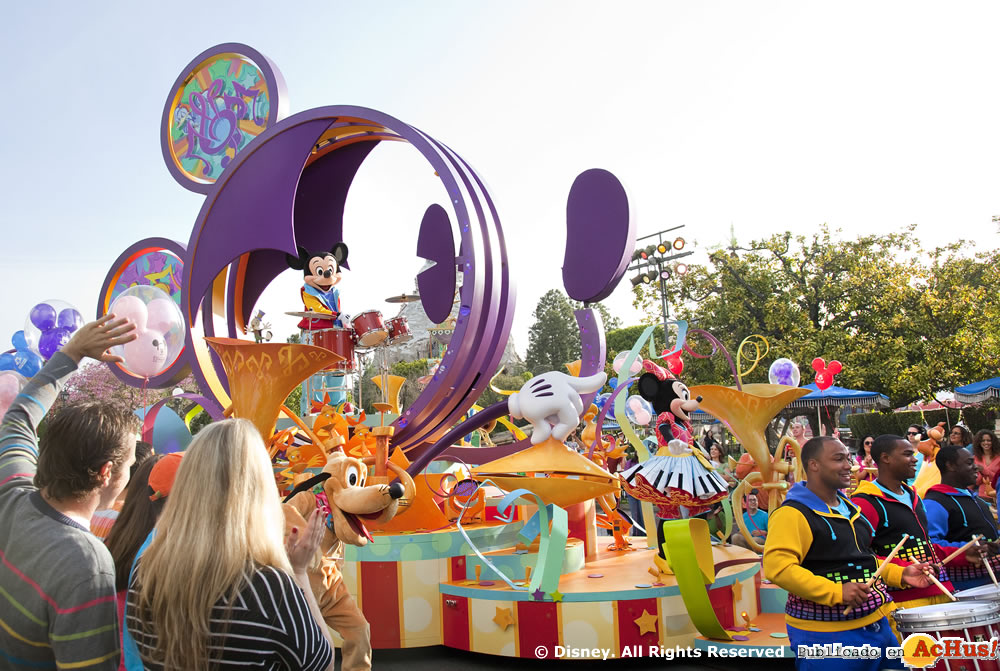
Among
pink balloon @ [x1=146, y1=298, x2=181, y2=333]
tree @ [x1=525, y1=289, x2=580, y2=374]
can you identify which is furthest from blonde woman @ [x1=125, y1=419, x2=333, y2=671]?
tree @ [x1=525, y1=289, x2=580, y2=374]

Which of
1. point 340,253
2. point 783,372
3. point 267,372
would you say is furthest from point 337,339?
point 783,372

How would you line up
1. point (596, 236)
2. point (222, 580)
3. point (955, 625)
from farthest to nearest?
point (596, 236), point (955, 625), point (222, 580)

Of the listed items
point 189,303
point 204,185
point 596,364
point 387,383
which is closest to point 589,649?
point 596,364

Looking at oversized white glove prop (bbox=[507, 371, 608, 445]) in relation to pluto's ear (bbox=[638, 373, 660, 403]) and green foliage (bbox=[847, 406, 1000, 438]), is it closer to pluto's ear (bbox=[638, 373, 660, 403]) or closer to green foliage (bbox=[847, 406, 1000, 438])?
pluto's ear (bbox=[638, 373, 660, 403])

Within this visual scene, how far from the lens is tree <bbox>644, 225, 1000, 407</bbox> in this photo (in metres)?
19.0

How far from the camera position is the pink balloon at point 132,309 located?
5.03m

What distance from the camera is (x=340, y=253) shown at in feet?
27.2

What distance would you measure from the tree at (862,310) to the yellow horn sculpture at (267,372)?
1752cm

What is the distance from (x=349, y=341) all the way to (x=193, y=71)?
4.16 m

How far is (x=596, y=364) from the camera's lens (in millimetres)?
6562

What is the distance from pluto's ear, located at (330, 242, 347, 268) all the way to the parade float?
2 centimetres

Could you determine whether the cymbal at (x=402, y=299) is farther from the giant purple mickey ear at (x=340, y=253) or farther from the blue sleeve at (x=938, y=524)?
the blue sleeve at (x=938, y=524)

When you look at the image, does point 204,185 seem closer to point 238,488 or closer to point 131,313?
point 131,313

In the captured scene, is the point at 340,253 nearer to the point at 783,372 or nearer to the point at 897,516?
the point at 783,372
